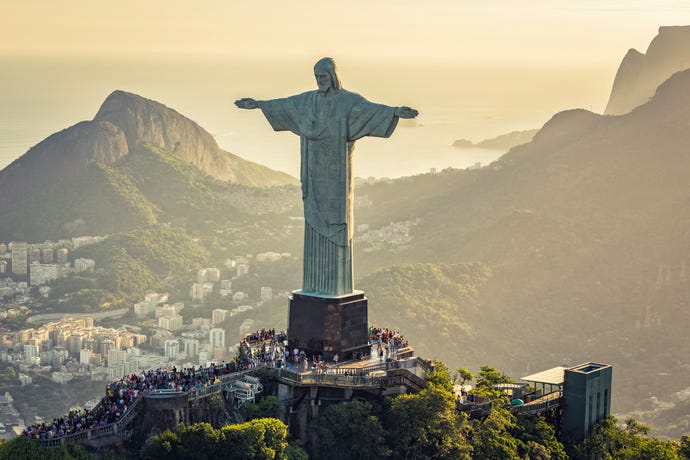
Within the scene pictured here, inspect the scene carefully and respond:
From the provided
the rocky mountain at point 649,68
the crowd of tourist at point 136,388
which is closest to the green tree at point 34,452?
the crowd of tourist at point 136,388

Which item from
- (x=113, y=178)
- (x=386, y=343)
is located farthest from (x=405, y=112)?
(x=113, y=178)

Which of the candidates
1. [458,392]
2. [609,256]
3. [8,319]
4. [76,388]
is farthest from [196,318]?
[458,392]

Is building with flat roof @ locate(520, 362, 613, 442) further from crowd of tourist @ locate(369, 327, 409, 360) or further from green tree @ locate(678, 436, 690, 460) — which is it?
crowd of tourist @ locate(369, 327, 409, 360)

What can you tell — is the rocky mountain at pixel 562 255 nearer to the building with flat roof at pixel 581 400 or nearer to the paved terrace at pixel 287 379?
the building with flat roof at pixel 581 400

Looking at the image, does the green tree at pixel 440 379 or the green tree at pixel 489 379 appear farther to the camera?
the green tree at pixel 489 379

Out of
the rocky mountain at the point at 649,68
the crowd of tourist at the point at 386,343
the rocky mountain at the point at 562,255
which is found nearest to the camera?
the crowd of tourist at the point at 386,343

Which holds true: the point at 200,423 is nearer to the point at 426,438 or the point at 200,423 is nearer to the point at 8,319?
the point at 426,438

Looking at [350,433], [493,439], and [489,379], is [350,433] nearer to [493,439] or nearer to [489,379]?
[493,439]

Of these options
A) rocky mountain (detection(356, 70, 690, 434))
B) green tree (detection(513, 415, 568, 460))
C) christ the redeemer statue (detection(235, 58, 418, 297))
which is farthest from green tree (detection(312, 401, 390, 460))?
rocky mountain (detection(356, 70, 690, 434))
